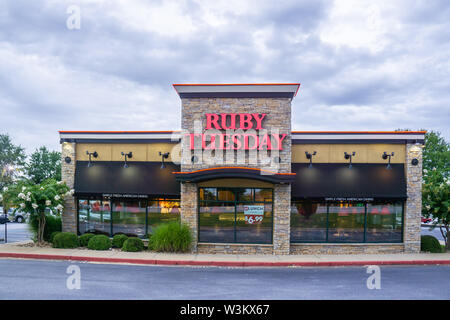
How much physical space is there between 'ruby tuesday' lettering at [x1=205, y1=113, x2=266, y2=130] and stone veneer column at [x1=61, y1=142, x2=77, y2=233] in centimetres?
773

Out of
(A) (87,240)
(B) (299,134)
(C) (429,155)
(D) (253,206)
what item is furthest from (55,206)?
(C) (429,155)

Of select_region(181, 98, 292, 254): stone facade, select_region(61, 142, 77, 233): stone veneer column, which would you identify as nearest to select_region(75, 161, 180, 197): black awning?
select_region(61, 142, 77, 233): stone veneer column

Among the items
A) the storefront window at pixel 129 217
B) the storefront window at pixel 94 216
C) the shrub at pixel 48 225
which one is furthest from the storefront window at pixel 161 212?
the shrub at pixel 48 225

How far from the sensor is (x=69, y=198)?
546 inches

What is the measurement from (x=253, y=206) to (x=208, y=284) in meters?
4.88

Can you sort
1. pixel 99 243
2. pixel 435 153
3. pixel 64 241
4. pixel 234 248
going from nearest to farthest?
pixel 234 248 < pixel 99 243 < pixel 64 241 < pixel 435 153

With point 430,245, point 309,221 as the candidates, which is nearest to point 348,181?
point 309,221

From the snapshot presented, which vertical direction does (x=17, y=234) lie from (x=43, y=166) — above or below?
below

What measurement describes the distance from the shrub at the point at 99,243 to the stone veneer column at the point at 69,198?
2061mm

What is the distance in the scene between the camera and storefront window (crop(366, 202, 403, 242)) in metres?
13.2

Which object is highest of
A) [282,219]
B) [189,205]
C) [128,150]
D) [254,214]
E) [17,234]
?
[128,150]

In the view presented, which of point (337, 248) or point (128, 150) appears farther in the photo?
point (128, 150)

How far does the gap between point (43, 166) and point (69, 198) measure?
18.2 metres

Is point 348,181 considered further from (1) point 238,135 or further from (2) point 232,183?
(1) point 238,135
